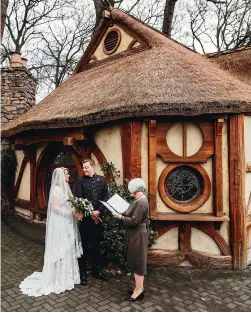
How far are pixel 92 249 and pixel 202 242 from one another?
6.41ft

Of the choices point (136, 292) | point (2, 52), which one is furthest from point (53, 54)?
point (136, 292)

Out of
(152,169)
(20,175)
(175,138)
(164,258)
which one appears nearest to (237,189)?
(175,138)

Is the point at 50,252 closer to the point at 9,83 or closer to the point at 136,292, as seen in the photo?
the point at 136,292

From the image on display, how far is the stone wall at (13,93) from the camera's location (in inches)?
392

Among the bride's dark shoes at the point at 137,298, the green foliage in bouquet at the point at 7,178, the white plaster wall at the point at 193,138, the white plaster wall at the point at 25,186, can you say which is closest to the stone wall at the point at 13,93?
the green foliage in bouquet at the point at 7,178

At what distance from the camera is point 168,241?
553 centimetres

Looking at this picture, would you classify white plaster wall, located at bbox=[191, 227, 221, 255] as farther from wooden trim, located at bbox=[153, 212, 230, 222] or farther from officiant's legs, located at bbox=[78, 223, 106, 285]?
officiant's legs, located at bbox=[78, 223, 106, 285]

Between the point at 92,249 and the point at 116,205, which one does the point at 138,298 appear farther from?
the point at 116,205

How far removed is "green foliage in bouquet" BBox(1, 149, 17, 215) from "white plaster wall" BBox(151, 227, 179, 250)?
17.9 feet

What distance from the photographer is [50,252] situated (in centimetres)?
459

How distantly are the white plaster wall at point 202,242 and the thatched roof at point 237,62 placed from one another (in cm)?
390

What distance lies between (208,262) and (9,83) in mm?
8076

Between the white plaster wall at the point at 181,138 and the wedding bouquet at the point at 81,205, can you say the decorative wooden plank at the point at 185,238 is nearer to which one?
the white plaster wall at the point at 181,138

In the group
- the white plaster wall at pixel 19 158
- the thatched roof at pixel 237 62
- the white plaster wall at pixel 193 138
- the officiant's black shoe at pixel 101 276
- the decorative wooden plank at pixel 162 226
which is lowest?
the officiant's black shoe at pixel 101 276
